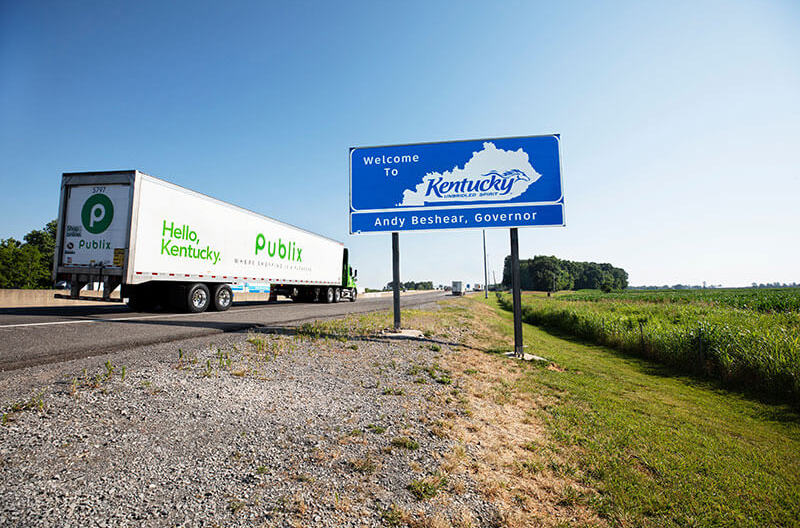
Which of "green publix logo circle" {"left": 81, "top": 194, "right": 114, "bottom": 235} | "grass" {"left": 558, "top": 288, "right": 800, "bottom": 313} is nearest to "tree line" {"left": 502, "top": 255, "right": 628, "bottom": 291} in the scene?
"grass" {"left": 558, "top": 288, "right": 800, "bottom": 313}

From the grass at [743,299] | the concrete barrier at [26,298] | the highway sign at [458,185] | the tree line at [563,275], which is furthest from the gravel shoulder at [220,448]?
the tree line at [563,275]

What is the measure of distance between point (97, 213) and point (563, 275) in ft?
522

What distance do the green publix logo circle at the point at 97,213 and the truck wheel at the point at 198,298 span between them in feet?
11.5

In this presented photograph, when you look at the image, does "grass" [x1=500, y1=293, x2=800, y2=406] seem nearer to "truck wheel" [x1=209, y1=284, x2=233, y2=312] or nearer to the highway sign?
the highway sign

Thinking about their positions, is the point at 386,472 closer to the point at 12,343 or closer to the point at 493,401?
the point at 493,401

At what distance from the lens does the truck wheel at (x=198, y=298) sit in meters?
13.6

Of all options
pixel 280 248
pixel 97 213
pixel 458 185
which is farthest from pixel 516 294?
pixel 280 248

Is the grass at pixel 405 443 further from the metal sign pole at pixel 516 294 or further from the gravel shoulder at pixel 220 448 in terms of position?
the metal sign pole at pixel 516 294

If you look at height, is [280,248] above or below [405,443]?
above

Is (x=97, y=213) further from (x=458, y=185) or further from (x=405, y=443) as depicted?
(x=405, y=443)

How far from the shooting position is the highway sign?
9703mm

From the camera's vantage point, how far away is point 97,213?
1160 centimetres

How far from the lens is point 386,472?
3041mm

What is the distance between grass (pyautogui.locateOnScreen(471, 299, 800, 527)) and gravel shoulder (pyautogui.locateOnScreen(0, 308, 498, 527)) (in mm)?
1365
